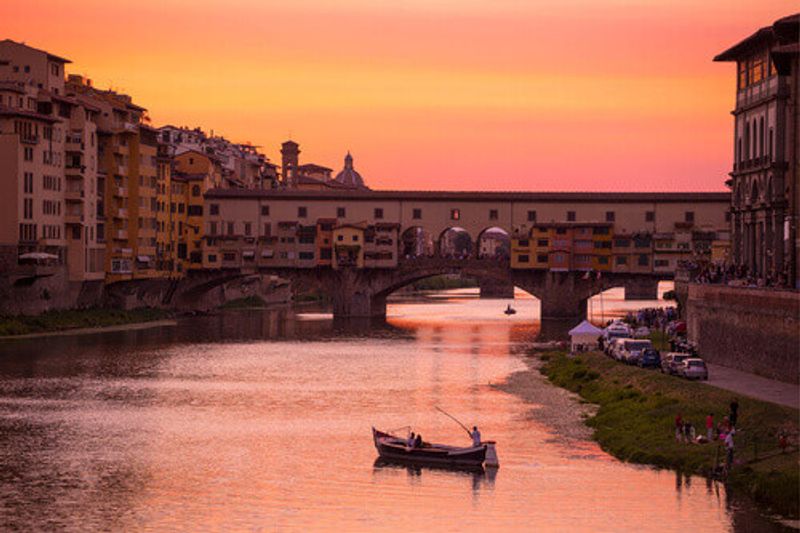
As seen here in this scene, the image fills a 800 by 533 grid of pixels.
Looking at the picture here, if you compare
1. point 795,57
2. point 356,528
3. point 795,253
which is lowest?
point 356,528

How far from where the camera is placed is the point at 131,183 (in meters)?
127

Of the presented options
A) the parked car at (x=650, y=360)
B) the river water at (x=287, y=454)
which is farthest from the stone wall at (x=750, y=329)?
the river water at (x=287, y=454)

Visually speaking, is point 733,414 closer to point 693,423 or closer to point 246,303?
point 693,423

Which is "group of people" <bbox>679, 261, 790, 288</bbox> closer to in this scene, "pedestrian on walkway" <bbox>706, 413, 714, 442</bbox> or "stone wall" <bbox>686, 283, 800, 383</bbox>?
"stone wall" <bbox>686, 283, 800, 383</bbox>

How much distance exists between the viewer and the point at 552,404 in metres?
67.9

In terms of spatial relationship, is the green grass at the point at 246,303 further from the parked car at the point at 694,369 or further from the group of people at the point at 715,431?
the group of people at the point at 715,431

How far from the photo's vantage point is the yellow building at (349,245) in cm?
14312

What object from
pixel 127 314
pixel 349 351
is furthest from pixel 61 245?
pixel 349 351

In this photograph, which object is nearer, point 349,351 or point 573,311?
point 349,351

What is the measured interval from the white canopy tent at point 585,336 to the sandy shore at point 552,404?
22.1 ft

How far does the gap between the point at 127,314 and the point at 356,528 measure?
Answer: 8231 cm

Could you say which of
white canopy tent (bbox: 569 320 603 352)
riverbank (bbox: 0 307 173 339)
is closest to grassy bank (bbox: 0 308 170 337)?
riverbank (bbox: 0 307 173 339)

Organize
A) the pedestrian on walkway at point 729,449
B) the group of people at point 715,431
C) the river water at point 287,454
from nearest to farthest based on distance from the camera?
the river water at point 287,454 < the pedestrian on walkway at point 729,449 < the group of people at point 715,431

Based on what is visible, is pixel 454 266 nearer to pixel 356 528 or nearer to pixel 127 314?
pixel 127 314
